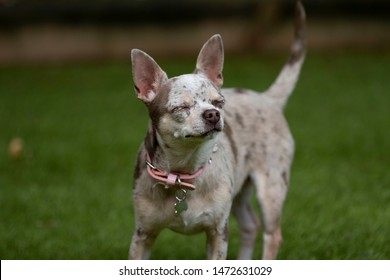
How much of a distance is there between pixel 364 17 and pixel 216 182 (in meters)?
12.9

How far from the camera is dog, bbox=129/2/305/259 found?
465 centimetres

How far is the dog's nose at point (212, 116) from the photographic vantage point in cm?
445

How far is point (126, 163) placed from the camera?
9383mm

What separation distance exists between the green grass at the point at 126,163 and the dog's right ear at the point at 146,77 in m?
1.76

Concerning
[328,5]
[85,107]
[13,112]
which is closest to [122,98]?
[85,107]

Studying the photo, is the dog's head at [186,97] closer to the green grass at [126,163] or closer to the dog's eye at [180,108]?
the dog's eye at [180,108]

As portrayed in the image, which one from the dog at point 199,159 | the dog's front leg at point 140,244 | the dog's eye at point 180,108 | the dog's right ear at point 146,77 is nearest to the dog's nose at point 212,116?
the dog at point 199,159

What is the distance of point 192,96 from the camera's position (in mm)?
4625

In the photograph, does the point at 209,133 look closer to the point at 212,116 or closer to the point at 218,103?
the point at 212,116

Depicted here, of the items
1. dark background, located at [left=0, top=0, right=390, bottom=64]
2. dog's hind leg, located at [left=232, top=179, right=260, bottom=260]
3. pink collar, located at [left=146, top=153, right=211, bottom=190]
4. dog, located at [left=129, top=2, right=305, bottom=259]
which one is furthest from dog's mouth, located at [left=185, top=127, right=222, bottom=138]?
dark background, located at [left=0, top=0, right=390, bottom=64]

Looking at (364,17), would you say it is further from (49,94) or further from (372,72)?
(49,94)

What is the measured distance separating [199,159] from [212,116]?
0.52 m

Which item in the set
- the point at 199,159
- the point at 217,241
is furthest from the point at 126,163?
the point at 199,159
